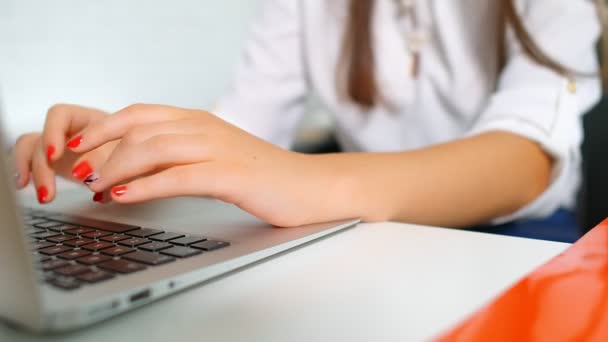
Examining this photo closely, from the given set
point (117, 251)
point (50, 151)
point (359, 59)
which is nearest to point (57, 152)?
point (50, 151)

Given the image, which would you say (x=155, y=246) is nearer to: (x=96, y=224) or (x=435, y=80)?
(x=96, y=224)

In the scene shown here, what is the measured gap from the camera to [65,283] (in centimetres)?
22

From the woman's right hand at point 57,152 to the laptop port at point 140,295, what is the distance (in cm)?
12

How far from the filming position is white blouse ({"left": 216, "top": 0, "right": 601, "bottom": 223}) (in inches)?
20.6

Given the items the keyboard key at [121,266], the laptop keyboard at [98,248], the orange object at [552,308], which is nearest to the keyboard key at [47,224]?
the laptop keyboard at [98,248]

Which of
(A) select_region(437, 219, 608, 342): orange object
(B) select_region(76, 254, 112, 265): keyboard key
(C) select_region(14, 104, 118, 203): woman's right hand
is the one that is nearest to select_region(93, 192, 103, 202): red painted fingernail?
(C) select_region(14, 104, 118, 203): woman's right hand

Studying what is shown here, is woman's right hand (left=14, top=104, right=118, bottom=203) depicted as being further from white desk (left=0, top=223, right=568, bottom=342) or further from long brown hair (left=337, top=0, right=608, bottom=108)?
long brown hair (left=337, top=0, right=608, bottom=108)

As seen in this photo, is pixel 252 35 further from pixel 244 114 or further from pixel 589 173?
pixel 589 173

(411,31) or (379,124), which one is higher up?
(411,31)

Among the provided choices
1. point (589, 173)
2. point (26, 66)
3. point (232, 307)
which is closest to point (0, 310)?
point (232, 307)

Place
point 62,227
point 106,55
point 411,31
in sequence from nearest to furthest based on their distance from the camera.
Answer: point 62,227
point 106,55
point 411,31

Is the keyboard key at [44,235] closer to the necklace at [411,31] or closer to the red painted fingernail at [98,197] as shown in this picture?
the red painted fingernail at [98,197]

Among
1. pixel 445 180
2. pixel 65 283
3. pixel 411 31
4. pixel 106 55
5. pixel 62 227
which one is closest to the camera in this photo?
pixel 65 283

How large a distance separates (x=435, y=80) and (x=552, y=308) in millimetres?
488
